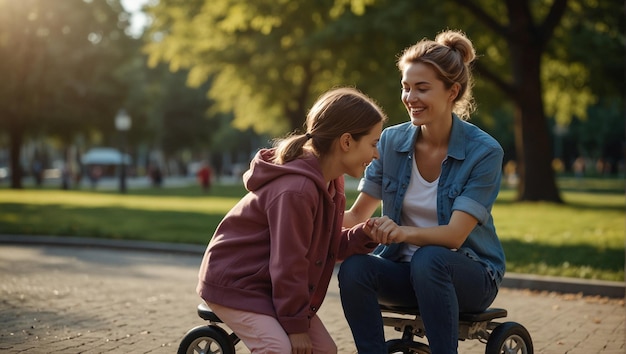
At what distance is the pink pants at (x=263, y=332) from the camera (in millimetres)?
3658

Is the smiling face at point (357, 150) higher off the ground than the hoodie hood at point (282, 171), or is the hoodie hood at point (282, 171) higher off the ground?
the smiling face at point (357, 150)

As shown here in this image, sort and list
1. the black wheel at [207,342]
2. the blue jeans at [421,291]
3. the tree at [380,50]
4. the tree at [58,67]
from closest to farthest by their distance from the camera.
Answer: the blue jeans at [421,291], the black wheel at [207,342], the tree at [380,50], the tree at [58,67]

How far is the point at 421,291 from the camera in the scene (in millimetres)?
3869

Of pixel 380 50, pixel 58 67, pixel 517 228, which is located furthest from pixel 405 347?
pixel 58 67

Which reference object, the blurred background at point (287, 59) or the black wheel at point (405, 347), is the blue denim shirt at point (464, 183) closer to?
the black wheel at point (405, 347)

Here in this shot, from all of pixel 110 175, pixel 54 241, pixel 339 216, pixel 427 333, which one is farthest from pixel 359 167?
pixel 110 175

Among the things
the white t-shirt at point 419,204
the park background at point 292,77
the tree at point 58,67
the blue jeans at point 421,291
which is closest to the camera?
the blue jeans at point 421,291

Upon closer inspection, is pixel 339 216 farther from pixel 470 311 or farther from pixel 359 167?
pixel 470 311

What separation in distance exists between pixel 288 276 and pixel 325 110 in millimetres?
769

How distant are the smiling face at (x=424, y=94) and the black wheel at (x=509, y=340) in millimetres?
1071

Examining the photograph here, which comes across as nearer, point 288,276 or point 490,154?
point 288,276

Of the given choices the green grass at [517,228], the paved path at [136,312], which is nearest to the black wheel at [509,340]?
the paved path at [136,312]

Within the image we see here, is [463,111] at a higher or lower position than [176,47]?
lower

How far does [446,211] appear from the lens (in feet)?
13.6
